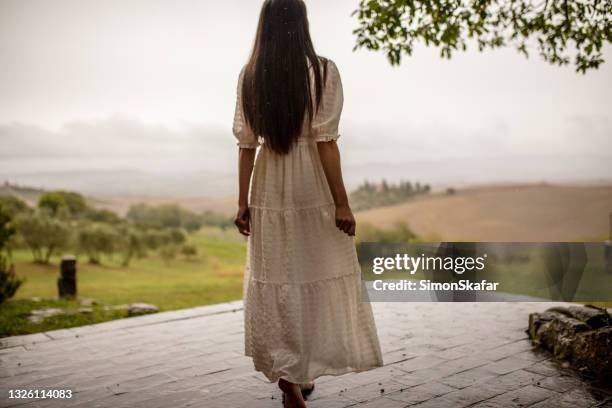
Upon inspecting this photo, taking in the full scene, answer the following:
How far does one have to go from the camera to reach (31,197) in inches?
409

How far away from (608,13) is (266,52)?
8.93ft

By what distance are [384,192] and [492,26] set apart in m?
6.76

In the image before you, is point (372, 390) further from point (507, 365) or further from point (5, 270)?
point (5, 270)

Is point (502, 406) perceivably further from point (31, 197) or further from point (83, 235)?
point (83, 235)

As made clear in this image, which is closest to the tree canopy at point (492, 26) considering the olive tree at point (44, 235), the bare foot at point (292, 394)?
the bare foot at point (292, 394)

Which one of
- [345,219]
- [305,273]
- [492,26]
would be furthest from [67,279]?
[492,26]

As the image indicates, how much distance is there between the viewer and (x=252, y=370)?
8.79 ft

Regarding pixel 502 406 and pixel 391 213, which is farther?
pixel 391 213

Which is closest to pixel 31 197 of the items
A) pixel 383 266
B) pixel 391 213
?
pixel 391 213

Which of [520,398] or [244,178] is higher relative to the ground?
[244,178]

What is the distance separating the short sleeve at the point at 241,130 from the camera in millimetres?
2084

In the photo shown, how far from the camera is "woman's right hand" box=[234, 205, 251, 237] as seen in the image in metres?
2.14

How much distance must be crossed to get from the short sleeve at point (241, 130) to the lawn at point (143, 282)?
3.27 m

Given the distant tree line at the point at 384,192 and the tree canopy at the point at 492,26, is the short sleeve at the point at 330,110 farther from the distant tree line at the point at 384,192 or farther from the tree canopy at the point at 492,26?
the distant tree line at the point at 384,192
